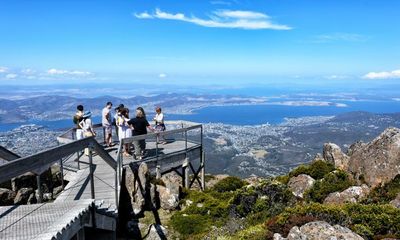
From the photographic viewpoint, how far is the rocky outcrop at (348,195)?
1222cm

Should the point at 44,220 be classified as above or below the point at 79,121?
below

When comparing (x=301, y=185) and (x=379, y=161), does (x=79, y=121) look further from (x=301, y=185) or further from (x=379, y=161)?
(x=379, y=161)

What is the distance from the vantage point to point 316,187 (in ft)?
47.0

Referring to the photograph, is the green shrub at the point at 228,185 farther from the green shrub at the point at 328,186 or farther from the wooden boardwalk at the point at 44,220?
the wooden boardwalk at the point at 44,220

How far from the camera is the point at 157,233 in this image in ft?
38.3

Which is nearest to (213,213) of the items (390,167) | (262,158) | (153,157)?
(153,157)

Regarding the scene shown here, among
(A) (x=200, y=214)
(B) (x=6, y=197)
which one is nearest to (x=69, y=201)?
(B) (x=6, y=197)

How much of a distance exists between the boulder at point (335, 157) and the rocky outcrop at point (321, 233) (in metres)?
11.2

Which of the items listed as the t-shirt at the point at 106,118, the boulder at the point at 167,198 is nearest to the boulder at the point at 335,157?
the boulder at the point at 167,198

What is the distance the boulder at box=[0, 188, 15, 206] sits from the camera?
431 inches

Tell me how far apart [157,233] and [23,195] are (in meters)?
4.29

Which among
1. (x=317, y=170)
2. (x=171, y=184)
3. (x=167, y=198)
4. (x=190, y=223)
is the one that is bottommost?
(x=190, y=223)

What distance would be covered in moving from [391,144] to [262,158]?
363ft

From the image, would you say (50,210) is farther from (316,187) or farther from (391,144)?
(391,144)
